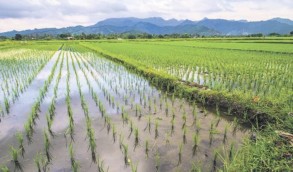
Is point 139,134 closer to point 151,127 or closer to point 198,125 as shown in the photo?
point 151,127

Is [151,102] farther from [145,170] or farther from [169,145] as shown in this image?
[145,170]

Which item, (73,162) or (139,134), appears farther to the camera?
(139,134)

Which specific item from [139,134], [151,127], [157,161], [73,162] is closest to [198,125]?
[151,127]

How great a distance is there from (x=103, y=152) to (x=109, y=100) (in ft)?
11.2

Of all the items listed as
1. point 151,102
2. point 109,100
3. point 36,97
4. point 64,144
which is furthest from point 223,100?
point 36,97

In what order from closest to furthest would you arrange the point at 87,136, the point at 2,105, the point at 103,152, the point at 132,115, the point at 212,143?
the point at 103,152 < the point at 212,143 < the point at 87,136 < the point at 132,115 < the point at 2,105

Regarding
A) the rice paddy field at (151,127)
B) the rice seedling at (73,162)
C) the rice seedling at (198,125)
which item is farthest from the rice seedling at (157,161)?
the rice seedling at (198,125)

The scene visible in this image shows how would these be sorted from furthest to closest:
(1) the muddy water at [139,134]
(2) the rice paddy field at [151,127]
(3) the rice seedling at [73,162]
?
(1) the muddy water at [139,134] < (2) the rice paddy field at [151,127] < (3) the rice seedling at [73,162]

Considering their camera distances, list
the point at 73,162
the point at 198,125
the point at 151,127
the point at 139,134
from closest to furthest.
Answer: the point at 73,162 → the point at 139,134 → the point at 198,125 → the point at 151,127

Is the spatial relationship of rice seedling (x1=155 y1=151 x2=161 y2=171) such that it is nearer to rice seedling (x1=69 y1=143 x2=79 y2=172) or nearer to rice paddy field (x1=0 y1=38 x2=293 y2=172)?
rice paddy field (x1=0 y1=38 x2=293 y2=172)

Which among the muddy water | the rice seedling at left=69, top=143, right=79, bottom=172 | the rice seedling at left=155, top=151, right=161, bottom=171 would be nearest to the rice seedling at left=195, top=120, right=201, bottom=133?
the muddy water

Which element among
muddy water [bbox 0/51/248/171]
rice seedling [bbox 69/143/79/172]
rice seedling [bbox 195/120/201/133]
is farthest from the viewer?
rice seedling [bbox 195/120/201/133]

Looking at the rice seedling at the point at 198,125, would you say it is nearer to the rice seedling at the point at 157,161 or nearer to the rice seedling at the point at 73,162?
the rice seedling at the point at 157,161

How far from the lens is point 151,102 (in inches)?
302
